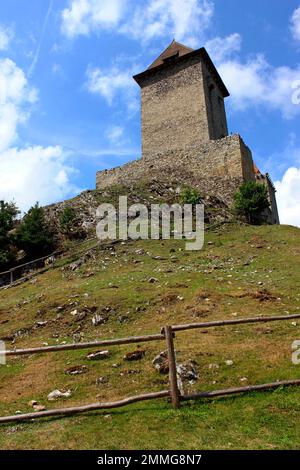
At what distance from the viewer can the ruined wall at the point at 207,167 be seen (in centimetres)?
3909

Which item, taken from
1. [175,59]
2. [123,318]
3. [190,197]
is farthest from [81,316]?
[175,59]

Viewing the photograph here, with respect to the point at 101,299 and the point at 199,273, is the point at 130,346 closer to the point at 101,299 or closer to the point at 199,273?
the point at 101,299

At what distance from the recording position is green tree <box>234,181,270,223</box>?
33406 mm

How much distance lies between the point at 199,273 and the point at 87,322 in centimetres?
615

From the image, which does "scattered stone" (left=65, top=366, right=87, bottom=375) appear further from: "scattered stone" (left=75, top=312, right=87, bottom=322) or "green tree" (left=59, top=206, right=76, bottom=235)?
"green tree" (left=59, top=206, right=76, bottom=235)

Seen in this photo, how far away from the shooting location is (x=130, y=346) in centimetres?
1236

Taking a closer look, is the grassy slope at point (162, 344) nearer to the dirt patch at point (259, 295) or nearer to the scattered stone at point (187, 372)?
the dirt patch at point (259, 295)

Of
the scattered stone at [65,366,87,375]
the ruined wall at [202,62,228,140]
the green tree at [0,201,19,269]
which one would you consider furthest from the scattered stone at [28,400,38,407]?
the ruined wall at [202,62,228,140]

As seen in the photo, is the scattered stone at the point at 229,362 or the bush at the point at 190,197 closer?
the scattered stone at the point at 229,362

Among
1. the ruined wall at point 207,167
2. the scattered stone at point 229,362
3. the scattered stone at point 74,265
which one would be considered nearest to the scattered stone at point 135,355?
the scattered stone at point 229,362

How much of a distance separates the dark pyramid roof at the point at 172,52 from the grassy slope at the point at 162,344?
99.9 ft

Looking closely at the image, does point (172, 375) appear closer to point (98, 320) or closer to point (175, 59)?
point (98, 320)

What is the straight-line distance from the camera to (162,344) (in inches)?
472

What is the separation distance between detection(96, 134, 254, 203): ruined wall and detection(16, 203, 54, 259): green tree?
12.3 metres
